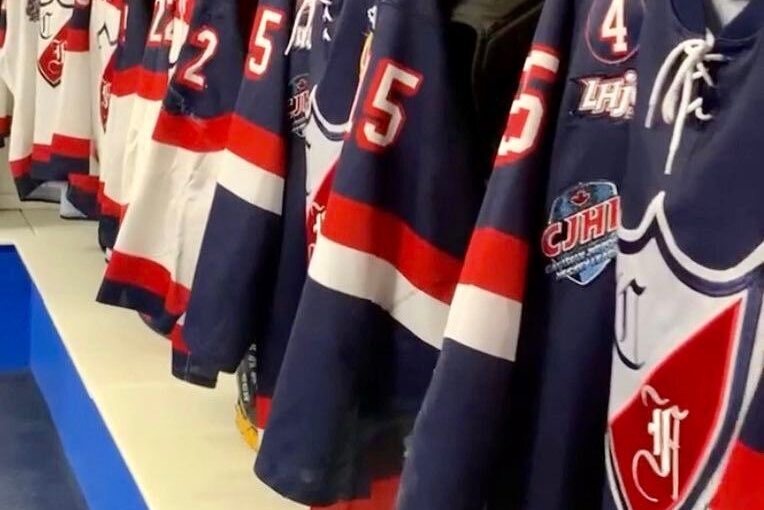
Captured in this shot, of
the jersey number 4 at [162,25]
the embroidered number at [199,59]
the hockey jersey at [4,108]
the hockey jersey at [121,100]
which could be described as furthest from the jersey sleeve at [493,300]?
the hockey jersey at [4,108]

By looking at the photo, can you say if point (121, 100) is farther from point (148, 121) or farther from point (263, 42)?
point (263, 42)

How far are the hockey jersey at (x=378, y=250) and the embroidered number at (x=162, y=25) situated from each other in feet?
2.38

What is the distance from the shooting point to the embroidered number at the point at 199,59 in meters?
1.42

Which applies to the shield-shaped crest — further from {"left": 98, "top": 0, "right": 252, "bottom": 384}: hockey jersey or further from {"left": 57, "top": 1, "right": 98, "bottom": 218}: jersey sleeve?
{"left": 57, "top": 1, "right": 98, "bottom": 218}: jersey sleeve

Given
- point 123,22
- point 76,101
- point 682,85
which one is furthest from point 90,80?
point 682,85

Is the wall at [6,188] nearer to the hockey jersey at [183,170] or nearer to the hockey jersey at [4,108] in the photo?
the hockey jersey at [4,108]

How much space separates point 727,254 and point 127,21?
1.34 meters

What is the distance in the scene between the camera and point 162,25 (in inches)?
63.7

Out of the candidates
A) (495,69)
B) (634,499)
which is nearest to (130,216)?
(495,69)

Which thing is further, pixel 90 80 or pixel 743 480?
pixel 90 80

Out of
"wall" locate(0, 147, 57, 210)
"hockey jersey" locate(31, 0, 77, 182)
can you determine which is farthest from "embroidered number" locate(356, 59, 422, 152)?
"wall" locate(0, 147, 57, 210)

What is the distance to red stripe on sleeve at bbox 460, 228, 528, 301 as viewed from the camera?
2.61ft

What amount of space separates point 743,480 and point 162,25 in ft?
3.90

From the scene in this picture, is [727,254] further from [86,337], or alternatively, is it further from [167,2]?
[86,337]
